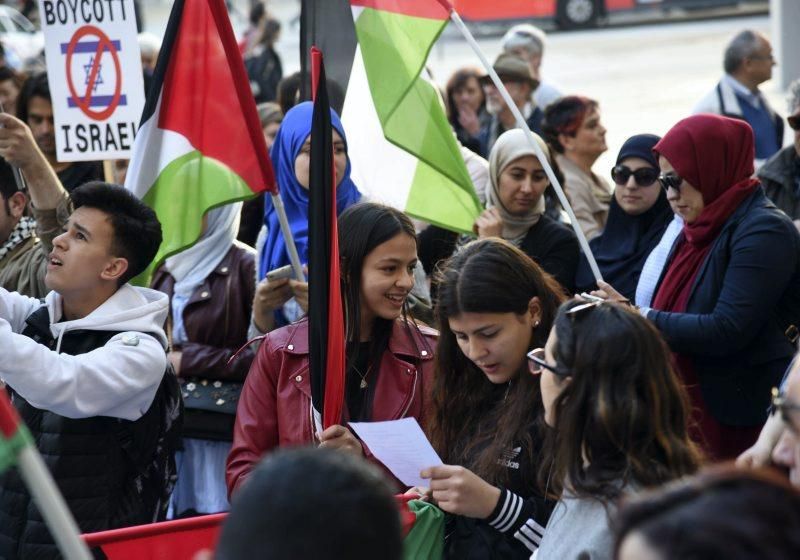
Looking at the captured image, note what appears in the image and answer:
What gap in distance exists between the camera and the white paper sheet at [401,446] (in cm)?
354

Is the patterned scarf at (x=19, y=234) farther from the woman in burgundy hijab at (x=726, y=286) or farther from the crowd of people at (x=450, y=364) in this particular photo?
the woman in burgundy hijab at (x=726, y=286)

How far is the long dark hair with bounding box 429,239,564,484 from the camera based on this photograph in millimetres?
3611

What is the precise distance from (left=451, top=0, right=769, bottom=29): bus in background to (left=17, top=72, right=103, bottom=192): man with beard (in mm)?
17182

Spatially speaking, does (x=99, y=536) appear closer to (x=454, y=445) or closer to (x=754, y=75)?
(x=454, y=445)

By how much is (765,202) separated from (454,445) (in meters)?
1.61

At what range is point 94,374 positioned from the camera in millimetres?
3752

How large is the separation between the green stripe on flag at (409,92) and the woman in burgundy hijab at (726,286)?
860mm

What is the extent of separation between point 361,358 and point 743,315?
Result: 132cm

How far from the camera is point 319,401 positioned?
12.6 ft

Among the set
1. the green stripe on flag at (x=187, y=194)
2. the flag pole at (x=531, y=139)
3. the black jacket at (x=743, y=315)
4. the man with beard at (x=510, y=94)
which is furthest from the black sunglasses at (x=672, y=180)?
the man with beard at (x=510, y=94)

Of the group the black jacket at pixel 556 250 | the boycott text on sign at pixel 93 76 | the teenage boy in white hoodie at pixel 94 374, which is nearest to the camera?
the teenage boy in white hoodie at pixel 94 374

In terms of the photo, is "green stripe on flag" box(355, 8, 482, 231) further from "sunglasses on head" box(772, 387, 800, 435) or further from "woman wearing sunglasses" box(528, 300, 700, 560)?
"sunglasses on head" box(772, 387, 800, 435)

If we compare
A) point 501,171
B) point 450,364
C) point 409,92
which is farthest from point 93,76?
point 450,364

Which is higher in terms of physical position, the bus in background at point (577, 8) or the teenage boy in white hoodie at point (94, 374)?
the bus in background at point (577, 8)
